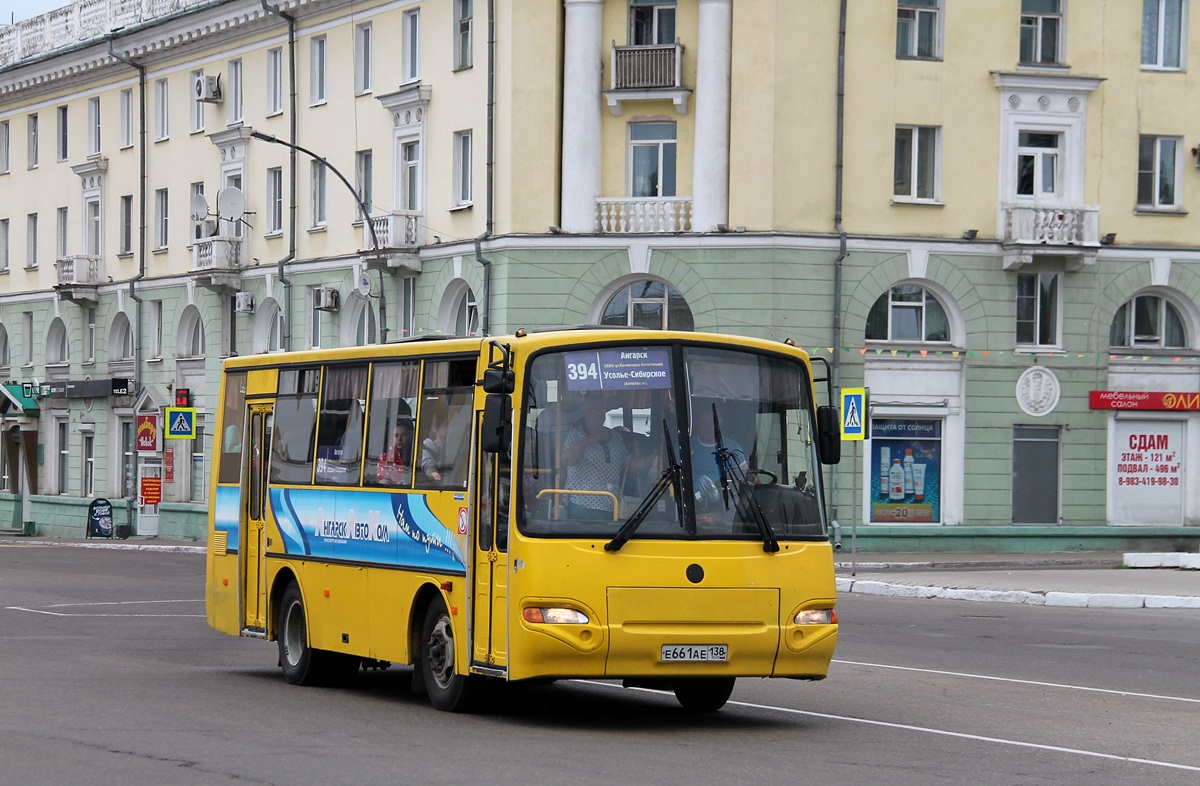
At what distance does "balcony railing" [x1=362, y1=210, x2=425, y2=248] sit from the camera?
4288 centimetres

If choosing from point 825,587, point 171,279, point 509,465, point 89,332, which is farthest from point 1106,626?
point 89,332

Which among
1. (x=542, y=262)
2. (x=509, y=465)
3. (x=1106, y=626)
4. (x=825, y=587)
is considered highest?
(x=542, y=262)

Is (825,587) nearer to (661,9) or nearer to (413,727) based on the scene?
(413,727)

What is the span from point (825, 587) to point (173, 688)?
5.50 metres

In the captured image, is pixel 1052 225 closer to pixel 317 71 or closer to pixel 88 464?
pixel 317 71

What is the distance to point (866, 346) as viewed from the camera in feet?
129

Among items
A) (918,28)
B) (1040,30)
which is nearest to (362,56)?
(918,28)

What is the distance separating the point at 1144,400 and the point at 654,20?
1273 cm

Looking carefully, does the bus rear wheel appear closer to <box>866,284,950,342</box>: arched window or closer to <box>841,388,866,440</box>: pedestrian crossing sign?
<box>841,388,866,440</box>: pedestrian crossing sign

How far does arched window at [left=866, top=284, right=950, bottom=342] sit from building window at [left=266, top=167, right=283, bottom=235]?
54.0ft

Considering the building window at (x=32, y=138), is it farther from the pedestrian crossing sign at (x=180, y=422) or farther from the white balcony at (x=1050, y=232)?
the white balcony at (x=1050, y=232)

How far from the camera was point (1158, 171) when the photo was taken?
4069 cm

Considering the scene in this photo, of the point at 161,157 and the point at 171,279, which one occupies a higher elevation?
the point at 161,157

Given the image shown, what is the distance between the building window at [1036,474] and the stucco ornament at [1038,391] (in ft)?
1.32
